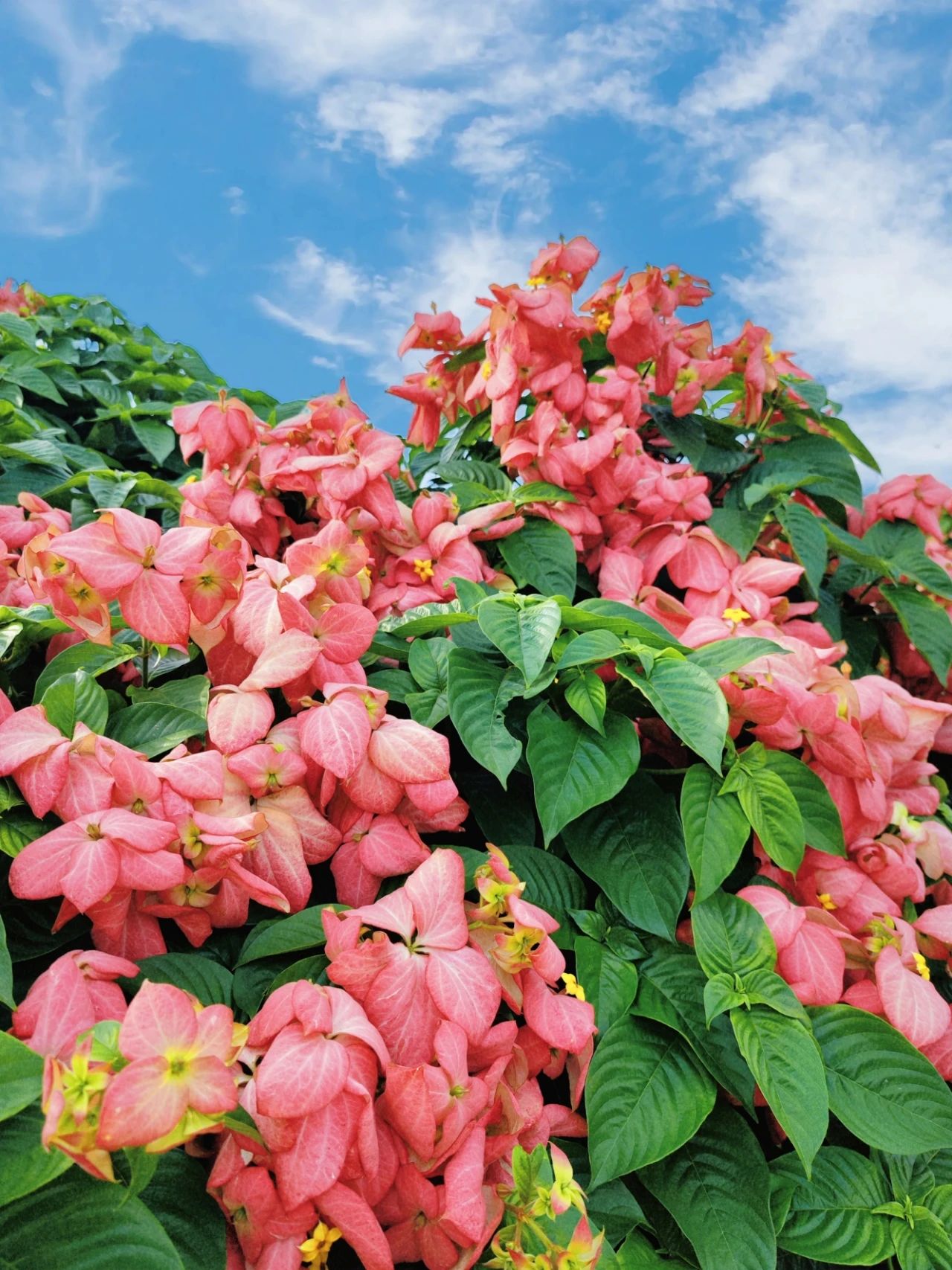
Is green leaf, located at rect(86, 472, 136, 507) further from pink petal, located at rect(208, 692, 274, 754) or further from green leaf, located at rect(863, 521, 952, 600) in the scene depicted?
green leaf, located at rect(863, 521, 952, 600)

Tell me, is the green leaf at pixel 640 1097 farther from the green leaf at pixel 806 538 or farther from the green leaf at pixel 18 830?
the green leaf at pixel 806 538

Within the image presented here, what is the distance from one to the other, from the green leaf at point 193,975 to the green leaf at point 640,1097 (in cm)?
34

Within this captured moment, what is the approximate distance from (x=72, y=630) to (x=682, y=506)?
36.9 inches

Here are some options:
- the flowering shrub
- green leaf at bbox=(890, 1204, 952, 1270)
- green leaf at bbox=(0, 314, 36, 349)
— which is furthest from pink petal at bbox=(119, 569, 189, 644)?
green leaf at bbox=(0, 314, 36, 349)

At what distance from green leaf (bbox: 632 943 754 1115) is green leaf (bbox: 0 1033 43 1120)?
55 centimetres

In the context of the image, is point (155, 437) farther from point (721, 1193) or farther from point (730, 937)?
point (721, 1193)

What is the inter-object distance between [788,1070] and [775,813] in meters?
0.26

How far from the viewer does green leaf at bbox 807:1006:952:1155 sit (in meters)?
0.97

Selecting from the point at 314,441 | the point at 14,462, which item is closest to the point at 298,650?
the point at 314,441

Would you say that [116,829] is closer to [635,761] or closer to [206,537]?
[206,537]

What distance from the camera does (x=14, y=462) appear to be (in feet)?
6.54

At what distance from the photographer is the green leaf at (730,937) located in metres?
1.01

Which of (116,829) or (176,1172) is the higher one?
(116,829)

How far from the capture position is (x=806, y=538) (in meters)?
1.68
